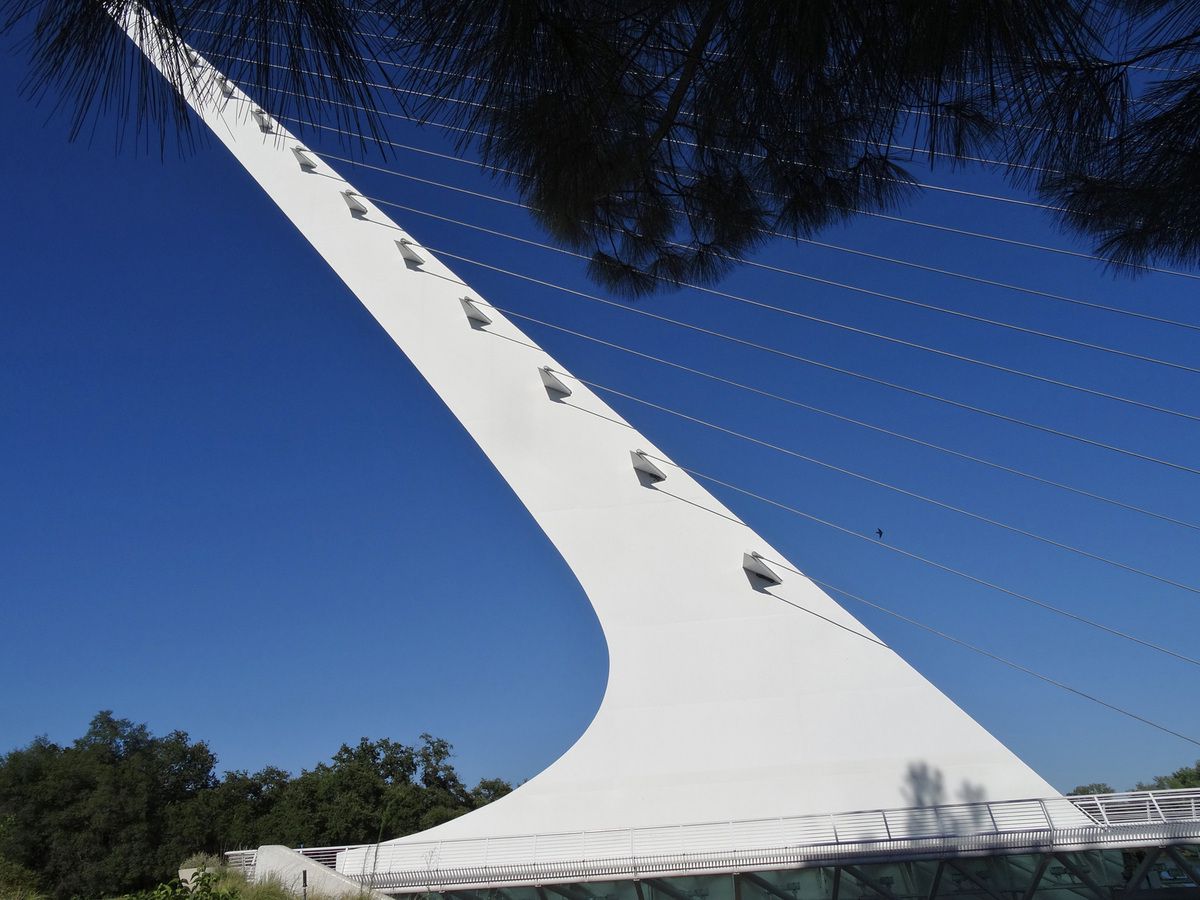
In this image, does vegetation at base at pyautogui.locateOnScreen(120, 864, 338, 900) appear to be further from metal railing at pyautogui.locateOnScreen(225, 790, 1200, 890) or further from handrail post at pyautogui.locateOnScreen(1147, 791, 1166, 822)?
handrail post at pyautogui.locateOnScreen(1147, 791, 1166, 822)

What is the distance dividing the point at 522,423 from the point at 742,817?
525 centimetres

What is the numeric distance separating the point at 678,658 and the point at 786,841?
7.53 feet

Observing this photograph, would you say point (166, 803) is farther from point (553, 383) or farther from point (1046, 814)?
point (1046, 814)

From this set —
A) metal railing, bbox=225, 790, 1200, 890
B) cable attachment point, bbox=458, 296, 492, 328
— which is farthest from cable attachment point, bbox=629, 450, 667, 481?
metal railing, bbox=225, 790, 1200, 890

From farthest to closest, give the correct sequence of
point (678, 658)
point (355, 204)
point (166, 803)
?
point (166, 803), point (355, 204), point (678, 658)

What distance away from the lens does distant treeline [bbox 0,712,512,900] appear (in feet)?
79.0

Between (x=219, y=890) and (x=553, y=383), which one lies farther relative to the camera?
(x=553, y=383)

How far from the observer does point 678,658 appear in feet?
31.5

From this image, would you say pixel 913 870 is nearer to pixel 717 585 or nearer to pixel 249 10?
pixel 717 585

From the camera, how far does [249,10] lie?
2531 mm

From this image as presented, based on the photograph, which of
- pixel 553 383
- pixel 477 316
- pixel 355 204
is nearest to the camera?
pixel 553 383

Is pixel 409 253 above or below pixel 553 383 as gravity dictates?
above

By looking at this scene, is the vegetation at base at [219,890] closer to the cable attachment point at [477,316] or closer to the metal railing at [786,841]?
the metal railing at [786,841]

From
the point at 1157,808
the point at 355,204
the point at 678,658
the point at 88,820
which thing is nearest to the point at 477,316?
the point at 355,204
